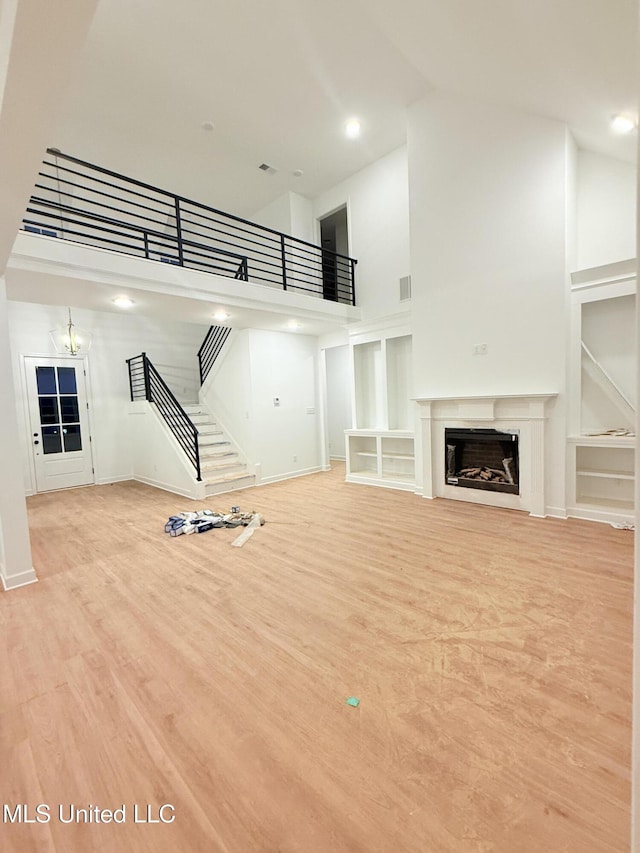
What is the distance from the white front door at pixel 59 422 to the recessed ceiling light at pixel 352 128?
21.1 feet

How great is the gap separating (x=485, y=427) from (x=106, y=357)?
7.30m

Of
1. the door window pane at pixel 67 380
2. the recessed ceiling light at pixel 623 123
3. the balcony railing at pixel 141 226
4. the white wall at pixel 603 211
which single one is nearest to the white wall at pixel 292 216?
the balcony railing at pixel 141 226

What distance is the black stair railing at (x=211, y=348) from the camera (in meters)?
7.49

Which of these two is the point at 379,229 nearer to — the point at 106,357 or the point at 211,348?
the point at 211,348

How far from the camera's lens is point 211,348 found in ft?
26.4

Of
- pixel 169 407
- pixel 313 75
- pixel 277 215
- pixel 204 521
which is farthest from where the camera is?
pixel 277 215

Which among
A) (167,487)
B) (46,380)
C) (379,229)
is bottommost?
(167,487)

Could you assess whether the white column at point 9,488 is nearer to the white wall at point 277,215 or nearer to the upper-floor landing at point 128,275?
the upper-floor landing at point 128,275

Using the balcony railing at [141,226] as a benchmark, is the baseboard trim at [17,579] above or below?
below

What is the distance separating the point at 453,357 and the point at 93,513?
5596mm

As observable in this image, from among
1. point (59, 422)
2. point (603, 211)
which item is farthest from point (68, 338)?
point (603, 211)

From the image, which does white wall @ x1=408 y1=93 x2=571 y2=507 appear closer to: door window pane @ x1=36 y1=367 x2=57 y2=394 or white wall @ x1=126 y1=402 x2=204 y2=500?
white wall @ x1=126 y1=402 x2=204 y2=500

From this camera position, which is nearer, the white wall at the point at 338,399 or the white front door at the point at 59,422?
the white front door at the point at 59,422

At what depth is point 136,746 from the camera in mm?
1574
